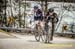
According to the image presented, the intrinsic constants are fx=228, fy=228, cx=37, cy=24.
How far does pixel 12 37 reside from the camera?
296 cm

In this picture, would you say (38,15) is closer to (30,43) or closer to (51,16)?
(51,16)

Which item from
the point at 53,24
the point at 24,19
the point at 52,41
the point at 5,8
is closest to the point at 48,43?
the point at 52,41

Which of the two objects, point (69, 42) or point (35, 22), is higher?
point (35, 22)

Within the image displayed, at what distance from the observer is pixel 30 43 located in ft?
9.57

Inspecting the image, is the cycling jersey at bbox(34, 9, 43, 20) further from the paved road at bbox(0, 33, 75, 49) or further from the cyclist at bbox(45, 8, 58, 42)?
the paved road at bbox(0, 33, 75, 49)

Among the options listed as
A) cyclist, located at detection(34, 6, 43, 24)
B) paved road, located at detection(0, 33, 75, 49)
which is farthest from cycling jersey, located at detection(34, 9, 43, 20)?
paved road, located at detection(0, 33, 75, 49)

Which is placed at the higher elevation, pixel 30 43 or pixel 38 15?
pixel 38 15

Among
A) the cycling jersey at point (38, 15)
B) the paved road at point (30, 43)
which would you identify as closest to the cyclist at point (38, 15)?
the cycling jersey at point (38, 15)

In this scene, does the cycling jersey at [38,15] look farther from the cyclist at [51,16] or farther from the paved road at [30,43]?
the paved road at [30,43]

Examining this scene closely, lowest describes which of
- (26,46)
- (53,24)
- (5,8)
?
(26,46)

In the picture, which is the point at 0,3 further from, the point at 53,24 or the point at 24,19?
the point at 53,24

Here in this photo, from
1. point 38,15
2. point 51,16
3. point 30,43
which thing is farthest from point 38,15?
point 30,43

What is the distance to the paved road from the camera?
292 cm

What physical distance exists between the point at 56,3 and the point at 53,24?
27 cm
